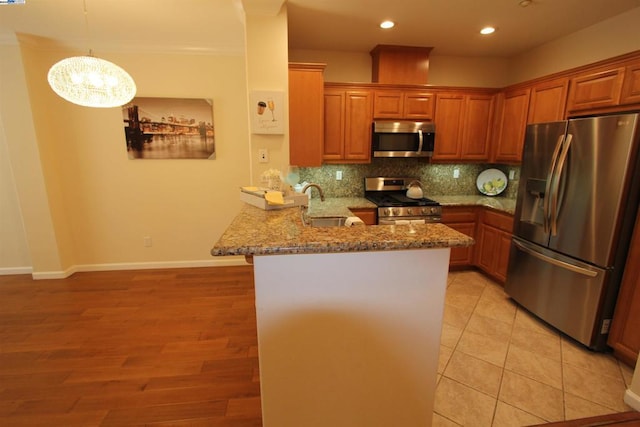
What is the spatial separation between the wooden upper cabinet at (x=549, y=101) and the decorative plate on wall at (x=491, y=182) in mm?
897

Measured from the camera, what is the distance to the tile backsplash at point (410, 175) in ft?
11.6

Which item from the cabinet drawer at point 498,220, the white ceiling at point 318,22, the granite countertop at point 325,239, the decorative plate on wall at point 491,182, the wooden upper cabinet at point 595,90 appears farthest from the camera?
the decorative plate on wall at point 491,182

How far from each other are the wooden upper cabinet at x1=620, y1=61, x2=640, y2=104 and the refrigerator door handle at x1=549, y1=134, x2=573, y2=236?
1.43ft

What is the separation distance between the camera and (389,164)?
367 centimetres

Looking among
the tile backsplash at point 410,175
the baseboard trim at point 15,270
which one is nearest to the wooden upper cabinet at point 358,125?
the tile backsplash at point 410,175

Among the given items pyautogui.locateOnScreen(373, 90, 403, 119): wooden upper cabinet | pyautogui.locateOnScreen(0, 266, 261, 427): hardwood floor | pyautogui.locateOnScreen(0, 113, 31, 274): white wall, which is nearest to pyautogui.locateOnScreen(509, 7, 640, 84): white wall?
pyautogui.locateOnScreen(373, 90, 403, 119): wooden upper cabinet

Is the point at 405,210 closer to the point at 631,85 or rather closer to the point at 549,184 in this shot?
the point at 549,184

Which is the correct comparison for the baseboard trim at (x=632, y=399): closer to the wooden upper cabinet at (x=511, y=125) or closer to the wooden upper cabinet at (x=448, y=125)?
the wooden upper cabinet at (x=511, y=125)

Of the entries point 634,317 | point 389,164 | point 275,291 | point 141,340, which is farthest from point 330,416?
point 389,164

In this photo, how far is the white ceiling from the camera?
2.28m

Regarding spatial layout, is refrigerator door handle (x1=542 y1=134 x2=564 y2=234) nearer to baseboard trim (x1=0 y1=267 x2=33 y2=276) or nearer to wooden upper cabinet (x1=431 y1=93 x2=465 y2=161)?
wooden upper cabinet (x1=431 y1=93 x2=465 y2=161)

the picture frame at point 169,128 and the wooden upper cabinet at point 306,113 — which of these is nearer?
the wooden upper cabinet at point 306,113

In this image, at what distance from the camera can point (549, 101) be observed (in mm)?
2693

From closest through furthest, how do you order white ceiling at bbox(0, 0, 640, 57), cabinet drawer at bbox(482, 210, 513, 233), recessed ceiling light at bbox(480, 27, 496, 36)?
white ceiling at bbox(0, 0, 640, 57) < recessed ceiling light at bbox(480, 27, 496, 36) < cabinet drawer at bbox(482, 210, 513, 233)
